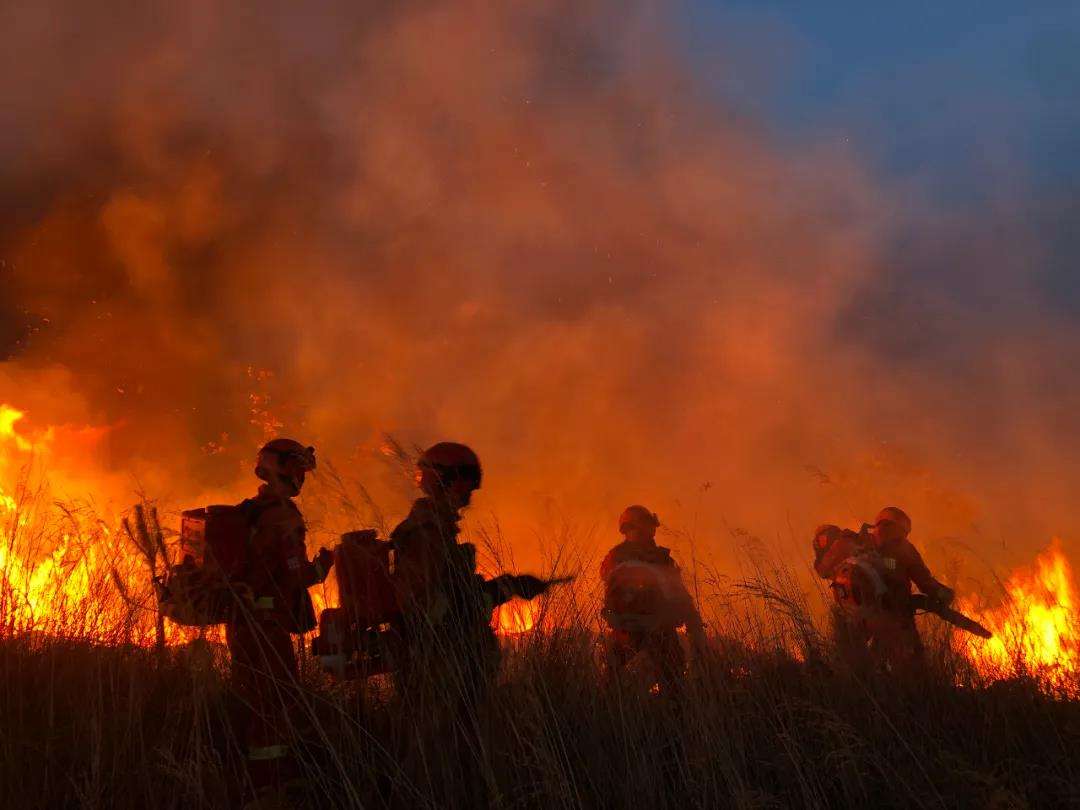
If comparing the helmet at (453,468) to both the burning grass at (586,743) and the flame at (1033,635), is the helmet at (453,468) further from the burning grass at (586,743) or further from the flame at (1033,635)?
the flame at (1033,635)

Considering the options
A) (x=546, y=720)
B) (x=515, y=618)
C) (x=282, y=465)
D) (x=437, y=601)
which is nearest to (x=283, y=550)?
(x=282, y=465)

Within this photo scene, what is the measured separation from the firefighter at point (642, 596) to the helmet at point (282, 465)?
95.1 inches

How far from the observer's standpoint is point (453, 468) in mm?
3781

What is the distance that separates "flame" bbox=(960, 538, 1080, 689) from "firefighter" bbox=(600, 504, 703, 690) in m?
1.72

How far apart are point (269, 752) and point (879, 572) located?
5809 mm

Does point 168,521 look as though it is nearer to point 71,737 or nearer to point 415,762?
point 71,737

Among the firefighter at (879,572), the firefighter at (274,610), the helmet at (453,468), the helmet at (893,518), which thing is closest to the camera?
the firefighter at (274,610)

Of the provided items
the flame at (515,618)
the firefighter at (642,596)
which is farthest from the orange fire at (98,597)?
the firefighter at (642,596)

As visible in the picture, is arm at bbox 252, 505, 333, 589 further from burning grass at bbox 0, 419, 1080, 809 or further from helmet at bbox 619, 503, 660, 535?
helmet at bbox 619, 503, 660, 535

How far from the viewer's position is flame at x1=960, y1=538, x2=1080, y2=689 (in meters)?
4.32

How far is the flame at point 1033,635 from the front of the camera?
14.2 ft

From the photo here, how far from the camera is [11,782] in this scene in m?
2.74

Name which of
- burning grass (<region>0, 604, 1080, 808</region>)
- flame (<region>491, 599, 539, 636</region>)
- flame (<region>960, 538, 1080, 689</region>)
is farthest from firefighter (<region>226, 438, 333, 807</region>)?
flame (<region>960, 538, 1080, 689</region>)

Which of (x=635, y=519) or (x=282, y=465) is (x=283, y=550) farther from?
(x=635, y=519)
